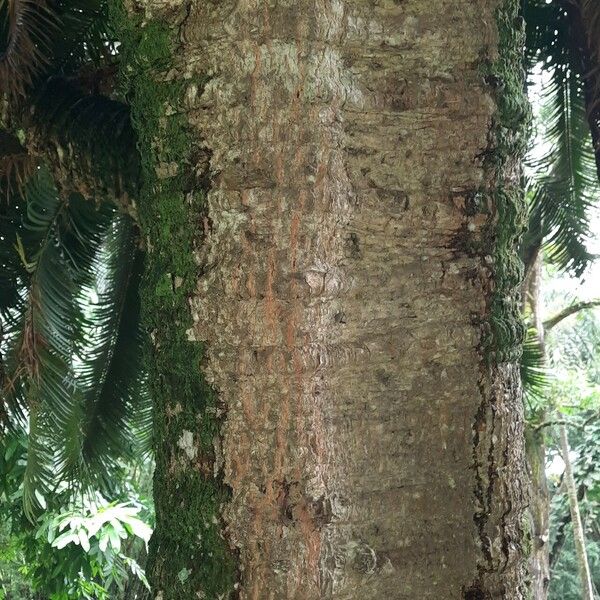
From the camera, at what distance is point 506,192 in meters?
1.54

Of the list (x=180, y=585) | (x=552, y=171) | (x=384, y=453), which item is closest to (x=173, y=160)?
(x=384, y=453)

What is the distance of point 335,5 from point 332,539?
34.9 inches

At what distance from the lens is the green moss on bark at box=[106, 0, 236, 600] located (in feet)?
4.77

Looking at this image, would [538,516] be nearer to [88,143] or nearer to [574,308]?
[574,308]

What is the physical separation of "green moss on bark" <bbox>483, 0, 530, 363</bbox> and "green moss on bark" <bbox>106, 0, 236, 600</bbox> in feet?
1.68

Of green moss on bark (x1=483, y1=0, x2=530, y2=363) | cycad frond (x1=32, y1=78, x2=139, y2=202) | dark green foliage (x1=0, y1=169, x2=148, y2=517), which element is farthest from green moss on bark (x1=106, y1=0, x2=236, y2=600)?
dark green foliage (x1=0, y1=169, x2=148, y2=517)

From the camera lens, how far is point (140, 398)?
450 centimetres

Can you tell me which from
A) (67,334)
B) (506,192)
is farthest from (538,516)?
(506,192)

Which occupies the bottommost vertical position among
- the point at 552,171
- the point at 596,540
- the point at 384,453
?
the point at 596,540

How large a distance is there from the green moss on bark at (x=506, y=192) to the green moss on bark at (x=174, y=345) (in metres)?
0.51

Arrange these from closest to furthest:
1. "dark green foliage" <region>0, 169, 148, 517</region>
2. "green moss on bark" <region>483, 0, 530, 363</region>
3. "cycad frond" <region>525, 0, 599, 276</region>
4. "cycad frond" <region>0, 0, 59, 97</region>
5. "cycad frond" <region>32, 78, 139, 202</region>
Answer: "green moss on bark" <region>483, 0, 530, 363</region> < "cycad frond" <region>0, 0, 59, 97</region> < "cycad frond" <region>32, 78, 139, 202</region> < "dark green foliage" <region>0, 169, 148, 517</region> < "cycad frond" <region>525, 0, 599, 276</region>

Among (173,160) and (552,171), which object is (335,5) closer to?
(173,160)

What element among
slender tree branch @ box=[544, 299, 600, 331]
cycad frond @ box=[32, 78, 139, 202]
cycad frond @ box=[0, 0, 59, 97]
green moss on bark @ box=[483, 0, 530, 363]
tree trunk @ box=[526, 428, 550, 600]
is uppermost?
slender tree branch @ box=[544, 299, 600, 331]

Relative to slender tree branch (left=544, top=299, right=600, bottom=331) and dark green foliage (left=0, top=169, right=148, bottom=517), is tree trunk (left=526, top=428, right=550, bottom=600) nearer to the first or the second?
slender tree branch (left=544, top=299, right=600, bottom=331)
